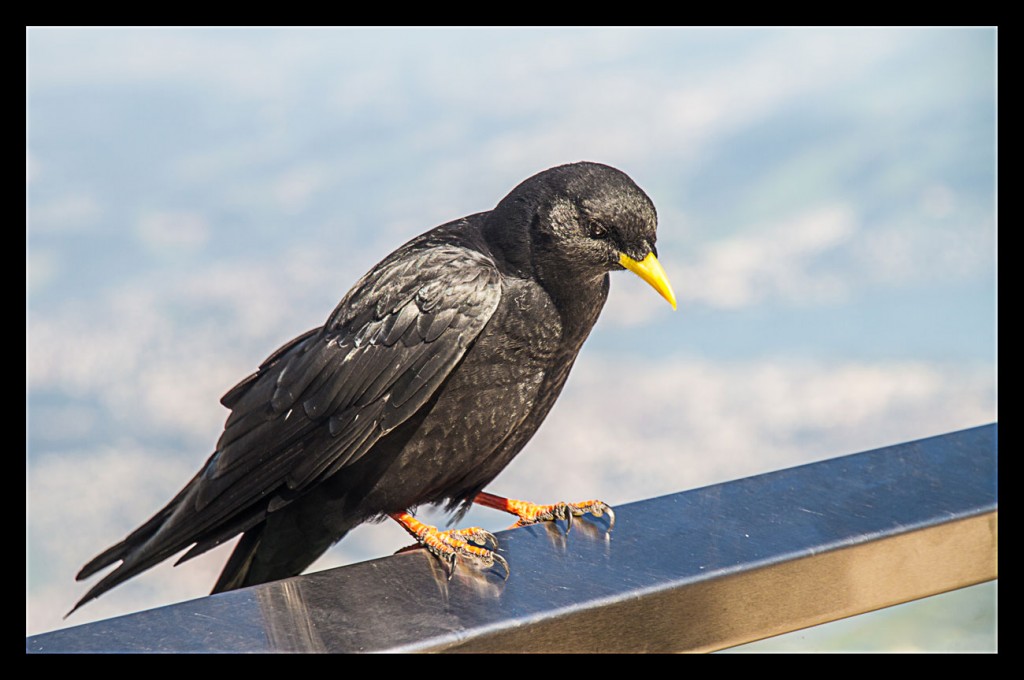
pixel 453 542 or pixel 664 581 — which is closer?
pixel 664 581

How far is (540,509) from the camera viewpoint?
10.0ft

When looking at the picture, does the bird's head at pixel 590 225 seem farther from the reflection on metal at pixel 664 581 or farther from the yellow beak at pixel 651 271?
the reflection on metal at pixel 664 581

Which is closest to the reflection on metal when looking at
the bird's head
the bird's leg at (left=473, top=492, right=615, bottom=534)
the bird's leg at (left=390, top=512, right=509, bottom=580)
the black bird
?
the bird's leg at (left=390, top=512, right=509, bottom=580)

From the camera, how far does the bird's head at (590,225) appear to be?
2818 millimetres

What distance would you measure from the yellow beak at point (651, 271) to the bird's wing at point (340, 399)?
0.35m

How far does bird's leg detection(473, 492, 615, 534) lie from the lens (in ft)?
8.93

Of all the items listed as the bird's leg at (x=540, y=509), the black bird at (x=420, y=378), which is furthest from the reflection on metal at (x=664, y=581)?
the black bird at (x=420, y=378)

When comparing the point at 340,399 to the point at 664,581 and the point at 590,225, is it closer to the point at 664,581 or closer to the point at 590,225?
the point at 590,225

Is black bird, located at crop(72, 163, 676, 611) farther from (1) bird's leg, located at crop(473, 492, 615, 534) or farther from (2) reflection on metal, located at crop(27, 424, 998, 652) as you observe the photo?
(2) reflection on metal, located at crop(27, 424, 998, 652)

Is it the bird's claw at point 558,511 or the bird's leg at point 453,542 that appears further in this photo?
the bird's claw at point 558,511

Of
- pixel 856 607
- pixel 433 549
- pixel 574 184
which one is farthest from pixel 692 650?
pixel 574 184

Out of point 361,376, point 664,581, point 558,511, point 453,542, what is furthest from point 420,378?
point 664,581

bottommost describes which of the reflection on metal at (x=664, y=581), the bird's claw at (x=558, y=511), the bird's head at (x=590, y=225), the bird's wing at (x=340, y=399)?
the reflection on metal at (x=664, y=581)

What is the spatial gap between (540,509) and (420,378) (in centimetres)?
58
